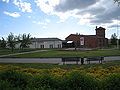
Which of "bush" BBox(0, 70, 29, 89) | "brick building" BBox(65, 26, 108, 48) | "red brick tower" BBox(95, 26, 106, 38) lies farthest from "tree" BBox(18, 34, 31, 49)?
"bush" BBox(0, 70, 29, 89)

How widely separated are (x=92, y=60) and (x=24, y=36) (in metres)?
56.3

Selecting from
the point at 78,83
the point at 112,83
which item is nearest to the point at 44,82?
the point at 78,83

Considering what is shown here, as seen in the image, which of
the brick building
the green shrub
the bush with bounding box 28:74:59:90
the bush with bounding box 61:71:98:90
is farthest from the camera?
the brick building

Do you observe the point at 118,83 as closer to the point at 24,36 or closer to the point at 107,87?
→ the point at 107,87

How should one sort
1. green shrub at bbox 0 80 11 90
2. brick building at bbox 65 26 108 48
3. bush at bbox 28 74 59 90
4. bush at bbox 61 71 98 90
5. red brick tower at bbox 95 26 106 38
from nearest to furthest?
green shrub at bbox 0 80 11 90
bush at bbox 61 71 98 90
bush at bbox 28 74 59 90
brick building at bbox 65 26 108 48
red brick tower at bbox 95 26 106 38

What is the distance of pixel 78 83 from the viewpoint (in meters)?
10.1

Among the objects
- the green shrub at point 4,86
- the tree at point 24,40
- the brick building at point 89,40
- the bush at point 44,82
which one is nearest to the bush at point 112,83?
the bush at point 44,82

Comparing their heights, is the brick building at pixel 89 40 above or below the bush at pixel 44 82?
above

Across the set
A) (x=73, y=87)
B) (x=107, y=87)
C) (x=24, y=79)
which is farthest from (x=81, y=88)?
(x=24, y=79)

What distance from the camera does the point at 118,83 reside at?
1007cm

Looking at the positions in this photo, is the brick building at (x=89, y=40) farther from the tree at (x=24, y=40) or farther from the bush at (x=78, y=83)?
the bush at (x=78, y=83)

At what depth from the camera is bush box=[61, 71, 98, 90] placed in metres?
10.0

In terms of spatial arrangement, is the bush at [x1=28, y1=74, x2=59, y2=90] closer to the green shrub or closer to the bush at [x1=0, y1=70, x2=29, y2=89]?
the bush at [x1=0, y1=70, x2=29, y2=89]

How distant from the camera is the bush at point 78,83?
394 inches
